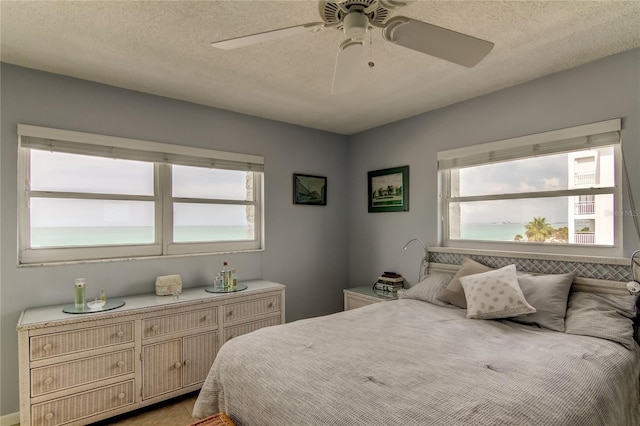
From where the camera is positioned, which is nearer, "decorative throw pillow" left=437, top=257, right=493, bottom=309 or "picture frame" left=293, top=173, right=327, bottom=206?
"decorative throw pillow" left=437, top=257, right=493, bottom=309

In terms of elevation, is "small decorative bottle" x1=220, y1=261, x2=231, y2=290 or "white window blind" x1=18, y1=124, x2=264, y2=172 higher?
"white window blind" x1=18, y1=124, x2=264, y2=172

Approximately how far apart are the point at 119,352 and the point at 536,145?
3.47 metres

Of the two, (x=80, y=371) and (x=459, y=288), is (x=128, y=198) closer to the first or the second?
(x=80, y=371)

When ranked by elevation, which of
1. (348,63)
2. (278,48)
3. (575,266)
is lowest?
(575,266)

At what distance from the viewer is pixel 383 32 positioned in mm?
1455

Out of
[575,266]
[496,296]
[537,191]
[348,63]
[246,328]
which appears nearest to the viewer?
[348,63]

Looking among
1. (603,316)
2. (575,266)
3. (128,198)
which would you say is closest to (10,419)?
(128,198)

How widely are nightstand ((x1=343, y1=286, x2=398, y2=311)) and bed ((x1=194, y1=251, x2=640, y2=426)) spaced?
0.92m

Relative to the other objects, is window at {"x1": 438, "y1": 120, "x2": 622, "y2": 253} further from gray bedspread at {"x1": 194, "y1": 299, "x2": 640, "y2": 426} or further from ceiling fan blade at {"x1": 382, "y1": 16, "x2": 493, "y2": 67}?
ceiling fan blade at {"x1": 382, "y1": 16, "x2": 493, "y2": 67}

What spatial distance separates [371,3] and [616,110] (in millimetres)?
2010

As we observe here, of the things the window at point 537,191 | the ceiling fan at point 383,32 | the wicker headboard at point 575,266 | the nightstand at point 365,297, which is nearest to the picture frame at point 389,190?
the window at point 537,191

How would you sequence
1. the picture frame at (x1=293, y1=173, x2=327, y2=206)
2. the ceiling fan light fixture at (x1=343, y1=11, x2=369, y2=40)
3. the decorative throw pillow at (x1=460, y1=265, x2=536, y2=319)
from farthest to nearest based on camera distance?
the picture frame at (x1=293, y1=173, x2=327, y2=206)
the decorative throw pillow at (x1=460, y1=265, x2=536, y2=319)
the ceiling fan light fixture at (x1=343, y1=11, x2=369, y2=40)

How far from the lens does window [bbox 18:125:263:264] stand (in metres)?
2.47

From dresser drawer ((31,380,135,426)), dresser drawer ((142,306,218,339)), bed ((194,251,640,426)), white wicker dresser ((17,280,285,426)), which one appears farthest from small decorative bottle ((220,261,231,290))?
bed ((194,251,640,426))
